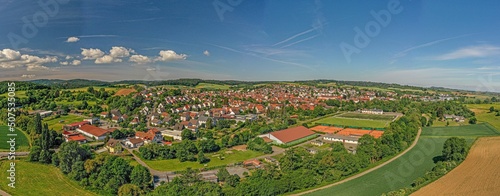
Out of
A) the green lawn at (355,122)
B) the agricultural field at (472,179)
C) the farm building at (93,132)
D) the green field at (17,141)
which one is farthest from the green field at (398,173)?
the green field at (17,141)

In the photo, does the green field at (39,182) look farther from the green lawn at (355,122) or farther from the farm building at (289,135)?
the green lawn at (355,122)

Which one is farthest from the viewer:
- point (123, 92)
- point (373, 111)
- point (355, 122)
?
point (123, 92)

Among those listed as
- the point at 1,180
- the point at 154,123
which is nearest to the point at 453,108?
the point at 154,123

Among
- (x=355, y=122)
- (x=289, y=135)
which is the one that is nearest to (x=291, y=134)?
(x=289, y=135)

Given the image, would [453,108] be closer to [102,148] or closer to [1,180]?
[102,148]

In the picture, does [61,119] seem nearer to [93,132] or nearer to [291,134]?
[93,132]
